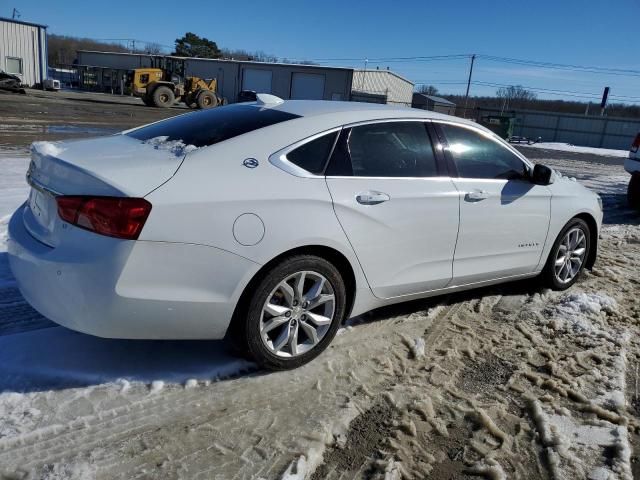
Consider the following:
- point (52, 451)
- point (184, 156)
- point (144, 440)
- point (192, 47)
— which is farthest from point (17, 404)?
point (192, 47)

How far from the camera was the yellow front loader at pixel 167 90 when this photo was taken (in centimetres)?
3491

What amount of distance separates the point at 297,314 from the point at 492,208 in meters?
1.84

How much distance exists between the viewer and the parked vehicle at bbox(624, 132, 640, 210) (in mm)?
9859

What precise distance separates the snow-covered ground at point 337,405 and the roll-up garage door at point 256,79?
173ft

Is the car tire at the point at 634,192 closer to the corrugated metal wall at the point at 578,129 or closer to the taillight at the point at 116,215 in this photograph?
the taillight at the point at 116,215

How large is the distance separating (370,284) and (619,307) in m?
2.66

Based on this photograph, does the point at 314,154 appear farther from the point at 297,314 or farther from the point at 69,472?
the point at 69,472

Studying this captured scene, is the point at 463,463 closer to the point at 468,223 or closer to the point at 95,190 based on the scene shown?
the point at 468,223

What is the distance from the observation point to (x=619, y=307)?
4715 mm

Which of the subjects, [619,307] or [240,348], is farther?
[619,307]

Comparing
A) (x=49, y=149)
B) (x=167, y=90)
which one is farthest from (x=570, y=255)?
(x=167, y=90)

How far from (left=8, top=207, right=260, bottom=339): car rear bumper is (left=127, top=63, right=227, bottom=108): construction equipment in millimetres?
33872

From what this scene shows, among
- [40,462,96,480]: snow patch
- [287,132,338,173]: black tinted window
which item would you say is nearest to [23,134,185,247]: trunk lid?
[287,132,338,173]: black tinted window

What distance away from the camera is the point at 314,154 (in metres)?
3.25
